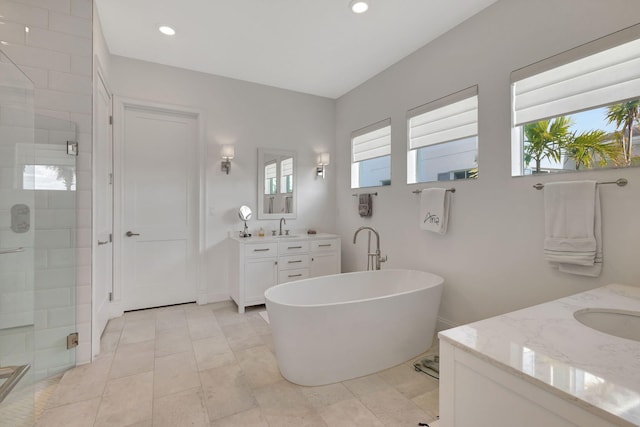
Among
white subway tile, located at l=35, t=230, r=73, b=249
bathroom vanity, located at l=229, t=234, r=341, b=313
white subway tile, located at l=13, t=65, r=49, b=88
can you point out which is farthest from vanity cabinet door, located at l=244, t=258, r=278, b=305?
white subway tile, located at l=13, t=65, r=49, b=88

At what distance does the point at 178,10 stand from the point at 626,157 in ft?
11.2

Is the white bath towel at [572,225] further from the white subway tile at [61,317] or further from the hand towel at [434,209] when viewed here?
the white subway tile at [61,317]

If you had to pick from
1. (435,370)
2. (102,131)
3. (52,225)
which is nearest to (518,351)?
(435,370)

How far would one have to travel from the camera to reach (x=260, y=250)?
11.3ft

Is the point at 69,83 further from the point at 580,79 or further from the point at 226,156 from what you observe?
the point at 580,79

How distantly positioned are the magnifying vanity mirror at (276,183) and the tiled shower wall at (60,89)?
196cm

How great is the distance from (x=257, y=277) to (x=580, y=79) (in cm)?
328

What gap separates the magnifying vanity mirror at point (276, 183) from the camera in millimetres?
3961

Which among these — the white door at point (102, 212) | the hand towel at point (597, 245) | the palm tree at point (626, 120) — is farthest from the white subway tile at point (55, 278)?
the palm tree at point (626, 120)

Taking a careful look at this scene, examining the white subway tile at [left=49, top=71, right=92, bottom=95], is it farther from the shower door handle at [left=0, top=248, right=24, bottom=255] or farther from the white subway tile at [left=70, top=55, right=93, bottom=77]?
the shower door handle at [left=0, top=248, right=24, bottom=255]

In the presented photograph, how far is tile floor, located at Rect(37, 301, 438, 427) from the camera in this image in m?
1.70

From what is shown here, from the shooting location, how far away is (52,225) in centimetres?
213

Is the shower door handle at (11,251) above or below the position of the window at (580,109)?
below

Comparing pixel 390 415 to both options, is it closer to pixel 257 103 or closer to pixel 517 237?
pixel 517 237
